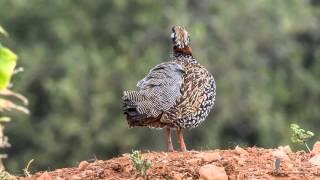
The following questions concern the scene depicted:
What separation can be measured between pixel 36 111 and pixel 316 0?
9902 mm

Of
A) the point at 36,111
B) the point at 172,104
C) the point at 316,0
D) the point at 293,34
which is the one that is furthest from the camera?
the point at 316,0

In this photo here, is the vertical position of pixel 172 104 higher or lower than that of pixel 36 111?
lower

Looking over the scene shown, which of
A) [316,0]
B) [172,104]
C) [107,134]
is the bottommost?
[172,104]

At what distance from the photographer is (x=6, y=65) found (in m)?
5.25

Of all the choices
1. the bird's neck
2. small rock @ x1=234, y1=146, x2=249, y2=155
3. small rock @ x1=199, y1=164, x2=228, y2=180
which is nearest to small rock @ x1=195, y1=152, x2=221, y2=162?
small rock @ x1=234, y1=146, x2=249, y2=155

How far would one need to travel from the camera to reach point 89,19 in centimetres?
3188

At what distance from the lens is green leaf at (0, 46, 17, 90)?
5219 mm

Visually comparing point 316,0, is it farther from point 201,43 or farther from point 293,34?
point 201,43

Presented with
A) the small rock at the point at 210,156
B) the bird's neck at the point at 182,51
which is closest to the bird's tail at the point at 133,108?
the bird's neck at the point at 182,51

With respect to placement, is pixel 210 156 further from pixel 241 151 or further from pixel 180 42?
pixel 180 42

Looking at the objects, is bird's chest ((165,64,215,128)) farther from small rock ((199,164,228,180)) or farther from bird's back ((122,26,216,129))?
small rock ((199,164,228,180))

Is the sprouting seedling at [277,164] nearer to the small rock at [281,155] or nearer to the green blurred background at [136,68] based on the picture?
the small rock at [281,155]

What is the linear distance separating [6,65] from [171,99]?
5091 millimetres

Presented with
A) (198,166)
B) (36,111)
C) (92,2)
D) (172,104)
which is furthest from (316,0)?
(198,166)
